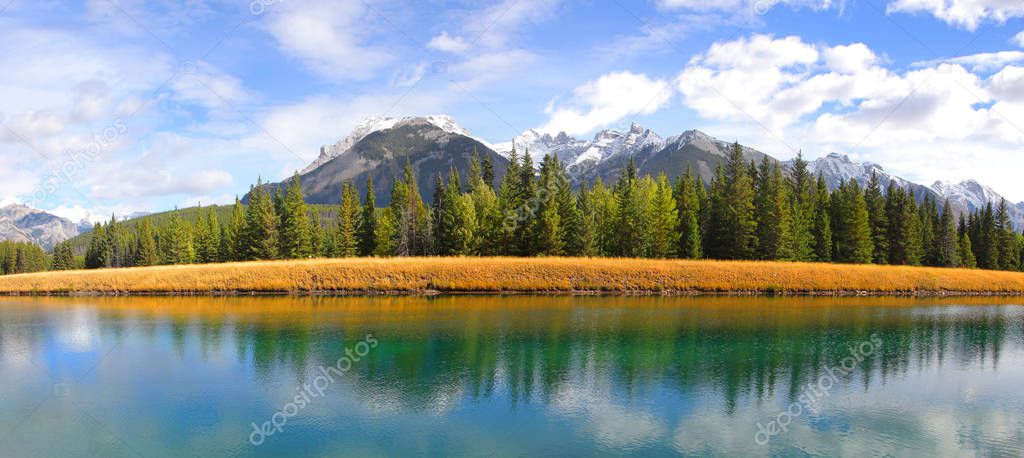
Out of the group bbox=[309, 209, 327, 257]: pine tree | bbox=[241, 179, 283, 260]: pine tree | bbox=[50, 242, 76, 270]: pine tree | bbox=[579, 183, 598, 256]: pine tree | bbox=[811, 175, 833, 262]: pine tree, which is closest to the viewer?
bbox=[579, 183, 598, 256]: pine tree

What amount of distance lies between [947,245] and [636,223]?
5292 cm

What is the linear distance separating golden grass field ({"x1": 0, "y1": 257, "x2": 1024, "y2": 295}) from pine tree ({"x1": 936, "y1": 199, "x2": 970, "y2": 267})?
3778cm

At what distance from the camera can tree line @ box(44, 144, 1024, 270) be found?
2857 inches

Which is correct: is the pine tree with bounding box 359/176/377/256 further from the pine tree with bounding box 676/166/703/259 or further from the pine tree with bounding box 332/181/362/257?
the pine tree with bounding box 676/166/703/259

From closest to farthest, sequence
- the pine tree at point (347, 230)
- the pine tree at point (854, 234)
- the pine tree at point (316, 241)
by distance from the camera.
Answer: the pine tree at point (854, 234) < the pine tree at point (347, 230) < the pine tree at point (316, 241)

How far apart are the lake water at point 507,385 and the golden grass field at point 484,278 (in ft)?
52.3

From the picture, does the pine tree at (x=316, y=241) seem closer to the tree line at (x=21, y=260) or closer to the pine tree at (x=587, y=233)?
the pine tree at (x=587, y=233)

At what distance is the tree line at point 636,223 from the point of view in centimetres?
7256

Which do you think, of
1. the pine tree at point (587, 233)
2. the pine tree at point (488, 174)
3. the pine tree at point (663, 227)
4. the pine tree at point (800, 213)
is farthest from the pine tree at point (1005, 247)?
the pine tree at point (488, 174)

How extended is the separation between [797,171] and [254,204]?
81517 mm

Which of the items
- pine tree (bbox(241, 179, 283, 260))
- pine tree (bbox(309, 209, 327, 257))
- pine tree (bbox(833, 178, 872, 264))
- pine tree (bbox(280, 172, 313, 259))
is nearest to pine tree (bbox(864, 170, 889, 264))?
pine tree (bbox(833, 178, 872, 264))

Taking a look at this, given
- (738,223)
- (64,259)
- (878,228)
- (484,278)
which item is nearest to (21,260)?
(64,259)

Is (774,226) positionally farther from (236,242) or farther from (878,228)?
(236,242)

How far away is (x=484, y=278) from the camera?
54.2 m
